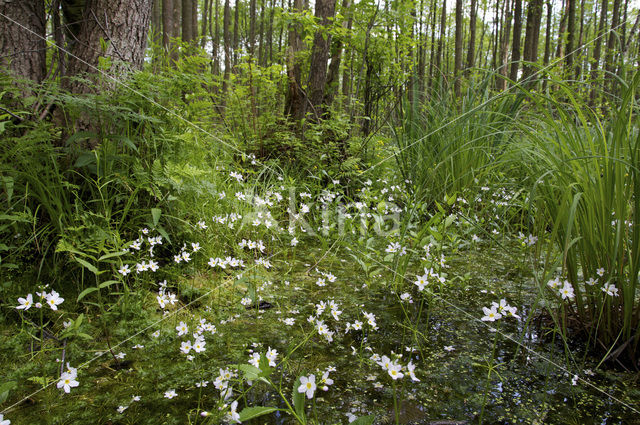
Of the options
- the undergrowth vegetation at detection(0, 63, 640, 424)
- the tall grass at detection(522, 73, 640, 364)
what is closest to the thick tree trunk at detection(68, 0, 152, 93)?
the undergrowth vegetation at detection(0, 63, 640, 424)

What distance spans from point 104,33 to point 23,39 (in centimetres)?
45

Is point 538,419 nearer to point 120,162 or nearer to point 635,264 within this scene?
point 635,264

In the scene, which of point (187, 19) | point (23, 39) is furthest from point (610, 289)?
point (187, 19)

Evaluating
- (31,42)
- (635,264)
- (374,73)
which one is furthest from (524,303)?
(374,73)

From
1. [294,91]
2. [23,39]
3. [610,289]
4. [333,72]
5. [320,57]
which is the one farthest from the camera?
[333,72]

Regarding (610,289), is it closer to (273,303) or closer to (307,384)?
(307,384)

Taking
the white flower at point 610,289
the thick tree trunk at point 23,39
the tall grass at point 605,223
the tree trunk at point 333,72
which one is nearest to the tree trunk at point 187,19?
the tree trunk at point 333,72

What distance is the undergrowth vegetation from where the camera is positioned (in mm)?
1143

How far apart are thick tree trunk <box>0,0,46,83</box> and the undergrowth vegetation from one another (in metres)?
0.55

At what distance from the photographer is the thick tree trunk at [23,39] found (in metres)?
2.02

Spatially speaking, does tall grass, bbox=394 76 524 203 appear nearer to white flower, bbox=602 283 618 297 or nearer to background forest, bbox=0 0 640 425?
background forest, bbox=0 0 640 425

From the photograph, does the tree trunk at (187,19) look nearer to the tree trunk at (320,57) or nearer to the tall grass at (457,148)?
the tree trunk at (320,57)

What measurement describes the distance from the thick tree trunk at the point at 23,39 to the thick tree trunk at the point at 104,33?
0.19 m

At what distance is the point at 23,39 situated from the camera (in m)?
2.09
